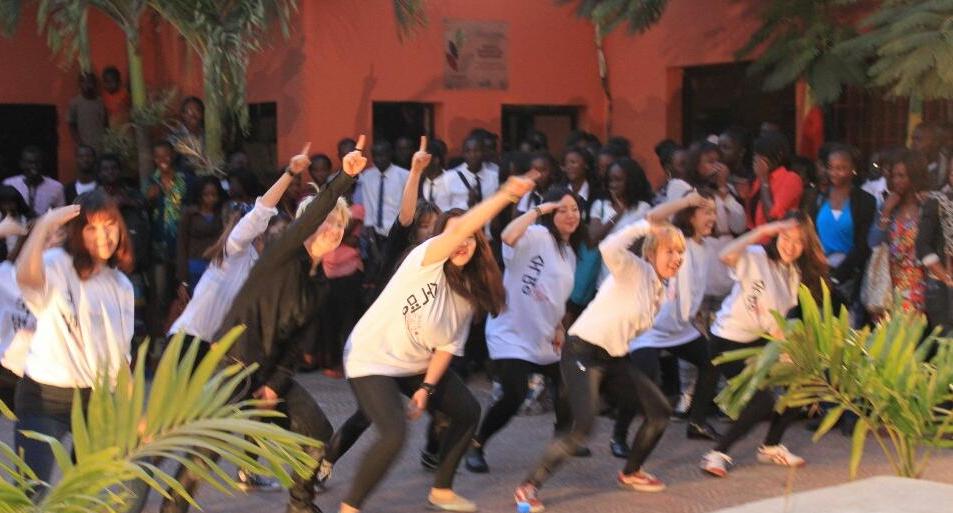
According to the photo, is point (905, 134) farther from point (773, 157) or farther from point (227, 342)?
point (227, 342)

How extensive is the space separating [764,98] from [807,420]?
5928mm

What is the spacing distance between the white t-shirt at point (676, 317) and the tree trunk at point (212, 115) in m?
5.29

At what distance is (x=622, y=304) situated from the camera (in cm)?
719

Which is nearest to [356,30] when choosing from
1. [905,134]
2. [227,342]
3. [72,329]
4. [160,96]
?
[160,96]

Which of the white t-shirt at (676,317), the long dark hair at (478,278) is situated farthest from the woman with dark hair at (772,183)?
the long dark hair at (478,278)

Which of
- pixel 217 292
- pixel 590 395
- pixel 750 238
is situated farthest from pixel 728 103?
pixel 217 292

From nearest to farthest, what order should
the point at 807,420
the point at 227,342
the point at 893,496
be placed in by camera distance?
the point at 227,342 < the point at 893,496 < the point at 807,420

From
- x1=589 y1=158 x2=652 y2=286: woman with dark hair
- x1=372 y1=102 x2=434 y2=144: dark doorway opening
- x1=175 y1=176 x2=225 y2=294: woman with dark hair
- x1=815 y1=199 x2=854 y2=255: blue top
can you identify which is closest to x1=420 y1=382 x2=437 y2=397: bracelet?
x1=589 y1=158 x2=652 y2=286: woman with dark hair

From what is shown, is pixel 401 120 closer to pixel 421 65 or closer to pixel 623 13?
pixel 421 65

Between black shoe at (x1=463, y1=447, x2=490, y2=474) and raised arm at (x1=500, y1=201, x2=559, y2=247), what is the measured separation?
3.88ft

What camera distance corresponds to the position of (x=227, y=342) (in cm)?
435

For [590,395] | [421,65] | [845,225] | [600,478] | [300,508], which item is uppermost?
[421,65]

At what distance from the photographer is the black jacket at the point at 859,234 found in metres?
9.30

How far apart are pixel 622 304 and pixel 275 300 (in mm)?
1846
